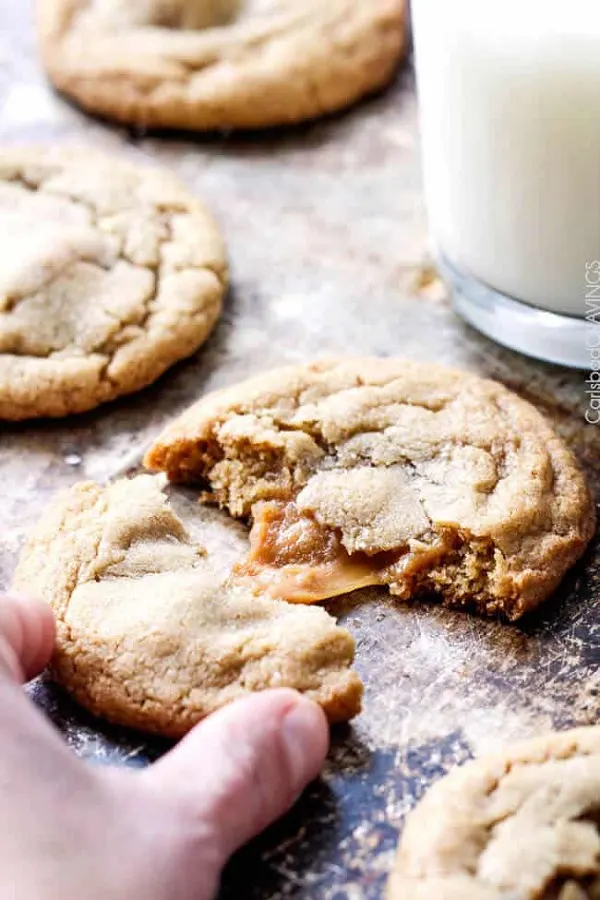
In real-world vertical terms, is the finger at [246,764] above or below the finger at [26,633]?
below

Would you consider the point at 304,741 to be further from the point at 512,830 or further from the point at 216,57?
the point at 216,57

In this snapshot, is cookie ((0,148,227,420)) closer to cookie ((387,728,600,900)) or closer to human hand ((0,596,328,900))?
human hand ((0,596,328,900))

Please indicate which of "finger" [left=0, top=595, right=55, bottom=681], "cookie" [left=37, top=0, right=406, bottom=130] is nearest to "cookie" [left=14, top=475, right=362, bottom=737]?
"finger" [left=0, top=595, right=55, bottom=681]

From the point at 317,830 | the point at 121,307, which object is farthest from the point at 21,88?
the point at 317,830

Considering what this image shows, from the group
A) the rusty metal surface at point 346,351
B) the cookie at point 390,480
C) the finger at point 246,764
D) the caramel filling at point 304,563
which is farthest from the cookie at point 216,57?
the finger at point 246,764

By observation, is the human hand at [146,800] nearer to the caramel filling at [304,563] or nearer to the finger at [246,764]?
the finger at [246,764]
